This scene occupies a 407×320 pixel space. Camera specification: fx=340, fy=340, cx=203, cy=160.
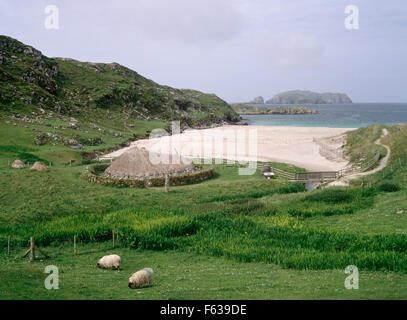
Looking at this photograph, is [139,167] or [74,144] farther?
[74,144]

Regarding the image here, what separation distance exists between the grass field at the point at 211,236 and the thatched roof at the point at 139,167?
12.3ft

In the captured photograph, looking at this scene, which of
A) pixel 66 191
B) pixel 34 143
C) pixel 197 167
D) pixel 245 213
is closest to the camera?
pixel 245 213

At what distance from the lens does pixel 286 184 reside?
4019cm

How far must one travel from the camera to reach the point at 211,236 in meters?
22.7

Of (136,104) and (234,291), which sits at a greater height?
(136,104)

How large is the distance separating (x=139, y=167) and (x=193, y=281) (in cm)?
2734

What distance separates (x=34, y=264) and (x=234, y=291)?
460 inches

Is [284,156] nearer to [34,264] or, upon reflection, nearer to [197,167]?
[197,167]

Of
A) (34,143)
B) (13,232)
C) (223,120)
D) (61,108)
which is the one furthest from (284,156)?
(223,120)

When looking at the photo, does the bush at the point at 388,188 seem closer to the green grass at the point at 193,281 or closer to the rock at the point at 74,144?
the green grass at the point at 193,281

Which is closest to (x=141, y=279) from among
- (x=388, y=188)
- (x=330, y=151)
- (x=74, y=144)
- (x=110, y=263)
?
(x=110, y=263)

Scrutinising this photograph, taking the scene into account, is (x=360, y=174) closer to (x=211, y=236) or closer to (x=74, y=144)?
(x=211, y=236)

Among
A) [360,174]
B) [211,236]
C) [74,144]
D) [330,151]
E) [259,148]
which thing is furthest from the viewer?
[259,148]

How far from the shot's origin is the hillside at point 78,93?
8462cm
